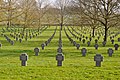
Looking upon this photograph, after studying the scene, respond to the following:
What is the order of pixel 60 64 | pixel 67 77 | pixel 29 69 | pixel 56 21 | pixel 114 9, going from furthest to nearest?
pixel 56 21 → pixel 114 9 → pixel 60 64 → pixel 29 69 → pixel 67 77

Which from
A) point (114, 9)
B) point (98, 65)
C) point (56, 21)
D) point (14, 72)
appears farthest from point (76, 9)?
point (56, 21)

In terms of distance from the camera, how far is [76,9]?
114 feet

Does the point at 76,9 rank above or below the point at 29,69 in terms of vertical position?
above

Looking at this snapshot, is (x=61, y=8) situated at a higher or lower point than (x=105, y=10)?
higher

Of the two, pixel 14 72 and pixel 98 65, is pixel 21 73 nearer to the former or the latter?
pixel 14 72

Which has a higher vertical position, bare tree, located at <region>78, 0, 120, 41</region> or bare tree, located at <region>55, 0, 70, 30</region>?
bare tree, located at <region>55, 0, 70, 30</region>

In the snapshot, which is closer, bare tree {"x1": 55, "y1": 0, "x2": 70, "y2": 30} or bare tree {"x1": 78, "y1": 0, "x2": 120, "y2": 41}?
bare tree {"x1": 78, "y1": 0, "x2": 120, "y2": 41}

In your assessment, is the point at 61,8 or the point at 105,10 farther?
the point at 61,8

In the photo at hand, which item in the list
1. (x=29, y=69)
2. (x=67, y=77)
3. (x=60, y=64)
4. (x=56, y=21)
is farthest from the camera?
(x=56, y=21)

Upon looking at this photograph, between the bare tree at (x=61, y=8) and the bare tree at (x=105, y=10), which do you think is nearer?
the bare tree at (x=105, y=10)

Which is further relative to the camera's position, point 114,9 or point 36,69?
point 114,9

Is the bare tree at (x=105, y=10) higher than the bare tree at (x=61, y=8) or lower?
lower

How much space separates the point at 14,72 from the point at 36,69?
3.21 feet

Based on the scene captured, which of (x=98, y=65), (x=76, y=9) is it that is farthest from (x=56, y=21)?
(x=98, y=65)
